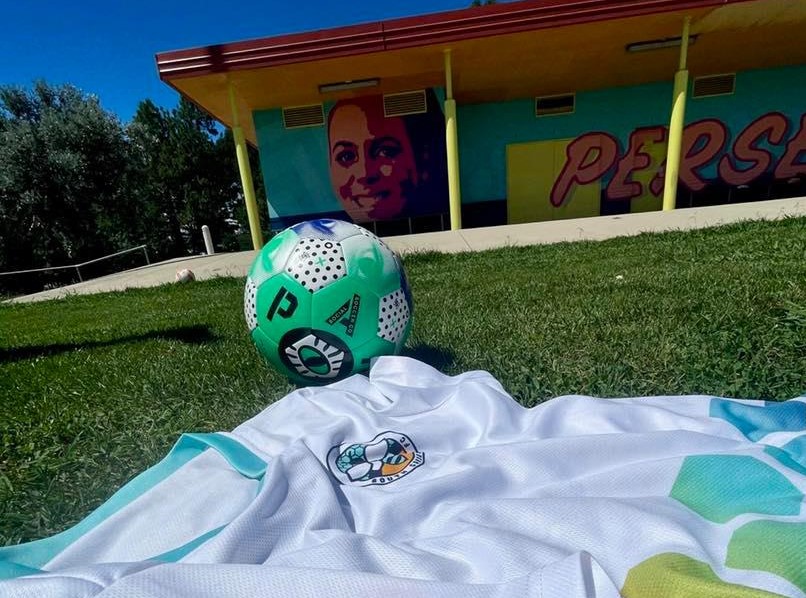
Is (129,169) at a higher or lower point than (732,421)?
higher

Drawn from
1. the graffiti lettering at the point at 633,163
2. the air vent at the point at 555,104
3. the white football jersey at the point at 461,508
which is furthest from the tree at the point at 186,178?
the white football jersey at the point at 461,508

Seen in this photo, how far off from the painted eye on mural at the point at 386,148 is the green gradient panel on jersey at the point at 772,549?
36.5 feet

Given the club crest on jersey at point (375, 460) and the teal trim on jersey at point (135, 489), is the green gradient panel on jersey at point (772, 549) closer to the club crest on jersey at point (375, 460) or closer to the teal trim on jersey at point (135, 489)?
the club crest on jersey at point (375, 460)

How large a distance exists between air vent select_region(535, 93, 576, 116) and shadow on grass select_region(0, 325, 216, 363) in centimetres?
1057

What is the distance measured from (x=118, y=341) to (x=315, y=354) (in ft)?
7.88

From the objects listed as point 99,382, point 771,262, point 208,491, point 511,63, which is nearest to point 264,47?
point 511,63

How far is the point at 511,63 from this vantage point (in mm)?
9148

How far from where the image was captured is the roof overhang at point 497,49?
24.6 ft

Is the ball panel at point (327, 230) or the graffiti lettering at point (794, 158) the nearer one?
the ball panel at point (327, 230)

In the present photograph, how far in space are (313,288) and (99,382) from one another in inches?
59.2

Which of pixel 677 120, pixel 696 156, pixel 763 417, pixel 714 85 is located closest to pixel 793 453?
pixel 763 417

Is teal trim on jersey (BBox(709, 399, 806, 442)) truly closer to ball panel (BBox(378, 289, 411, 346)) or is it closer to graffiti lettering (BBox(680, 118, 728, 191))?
ball panel (BBox(378, 289, 411, 346))

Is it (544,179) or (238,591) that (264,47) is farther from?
→ (238,591)

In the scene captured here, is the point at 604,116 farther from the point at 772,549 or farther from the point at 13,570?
the point at 13,570
